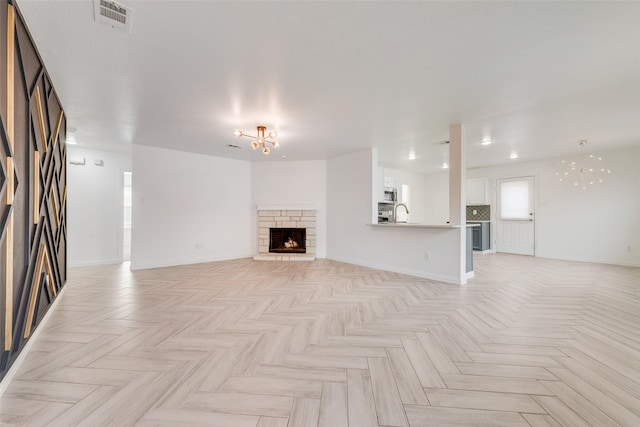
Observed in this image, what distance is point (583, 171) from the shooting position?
5793mm

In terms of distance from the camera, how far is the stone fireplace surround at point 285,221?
256 inches

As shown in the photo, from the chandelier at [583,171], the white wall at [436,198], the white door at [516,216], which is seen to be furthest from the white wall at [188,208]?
the chandelier at [583,171]

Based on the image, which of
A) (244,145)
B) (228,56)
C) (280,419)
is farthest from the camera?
(244,145)

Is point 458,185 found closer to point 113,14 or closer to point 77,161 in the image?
point 113,14

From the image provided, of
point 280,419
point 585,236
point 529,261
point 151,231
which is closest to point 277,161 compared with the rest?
point 151,231

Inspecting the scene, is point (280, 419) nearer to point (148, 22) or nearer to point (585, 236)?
point (148, 22)

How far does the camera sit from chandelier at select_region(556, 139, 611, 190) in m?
5.82

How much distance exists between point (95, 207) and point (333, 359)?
Answer: 6225 millimetres

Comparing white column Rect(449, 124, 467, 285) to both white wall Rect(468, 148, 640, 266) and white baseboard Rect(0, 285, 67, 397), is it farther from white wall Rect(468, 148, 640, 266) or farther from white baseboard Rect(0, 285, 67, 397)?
white baseboard Rect(0, 285, 67, 397)

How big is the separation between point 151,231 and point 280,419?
16.9 feet

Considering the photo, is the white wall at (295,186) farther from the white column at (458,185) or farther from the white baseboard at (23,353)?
the white baseboard at (23,353)

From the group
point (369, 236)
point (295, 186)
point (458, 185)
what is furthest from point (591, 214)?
point (295, 186)

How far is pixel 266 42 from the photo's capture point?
2049 mm

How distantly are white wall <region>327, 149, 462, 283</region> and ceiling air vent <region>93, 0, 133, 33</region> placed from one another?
4.37 meters
